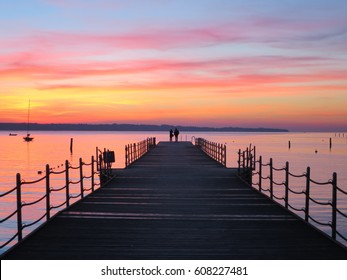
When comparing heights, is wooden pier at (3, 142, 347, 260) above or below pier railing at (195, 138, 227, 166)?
below

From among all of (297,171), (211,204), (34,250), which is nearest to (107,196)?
(211,204)

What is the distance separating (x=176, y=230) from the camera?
32.7 ft

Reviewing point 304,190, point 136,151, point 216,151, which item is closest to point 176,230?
point 304,190

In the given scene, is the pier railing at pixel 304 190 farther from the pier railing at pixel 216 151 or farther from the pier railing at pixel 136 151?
the pier railing at pixel 136 151

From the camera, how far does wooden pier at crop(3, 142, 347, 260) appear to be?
815cm

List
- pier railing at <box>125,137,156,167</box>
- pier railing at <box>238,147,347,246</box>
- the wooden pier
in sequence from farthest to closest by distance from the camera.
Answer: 1. pier railing at <box>125,137,156,167</box>
2. pier railing at <box>238,147,347,246</box>
3. the wooden pier

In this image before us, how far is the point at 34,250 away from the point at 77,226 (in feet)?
6.90

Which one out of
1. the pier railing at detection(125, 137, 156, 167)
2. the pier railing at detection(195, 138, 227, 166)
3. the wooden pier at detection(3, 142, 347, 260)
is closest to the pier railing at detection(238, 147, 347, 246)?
the wooden pier at detection(3, 142, 347, 260)

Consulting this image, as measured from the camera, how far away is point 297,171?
57.9 meters

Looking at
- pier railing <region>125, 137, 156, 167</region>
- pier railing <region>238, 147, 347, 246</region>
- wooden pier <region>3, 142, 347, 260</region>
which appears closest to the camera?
wooden pier <region>3, 142, 347, 260</region>

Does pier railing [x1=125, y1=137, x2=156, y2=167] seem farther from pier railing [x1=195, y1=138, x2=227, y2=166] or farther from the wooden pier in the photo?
the wooden pier

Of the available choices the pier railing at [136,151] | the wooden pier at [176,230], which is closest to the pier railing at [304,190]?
the wooden pier at [176,230]

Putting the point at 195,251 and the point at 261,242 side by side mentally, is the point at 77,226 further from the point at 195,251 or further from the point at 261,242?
the point at 261,242

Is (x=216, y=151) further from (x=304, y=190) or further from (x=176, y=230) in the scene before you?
(x=176, y=230)
